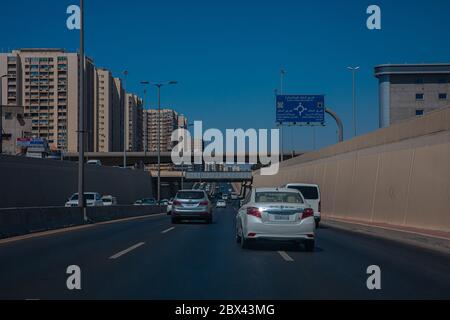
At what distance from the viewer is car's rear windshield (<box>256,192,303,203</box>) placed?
1622 centimetres

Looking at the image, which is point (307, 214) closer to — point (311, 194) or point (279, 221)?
point (279, 221)

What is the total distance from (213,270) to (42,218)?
44.0ft

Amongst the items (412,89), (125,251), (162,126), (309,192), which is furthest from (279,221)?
(162,126)

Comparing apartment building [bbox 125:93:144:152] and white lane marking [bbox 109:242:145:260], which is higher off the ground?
apartment building [bbox 125:93:144:152]

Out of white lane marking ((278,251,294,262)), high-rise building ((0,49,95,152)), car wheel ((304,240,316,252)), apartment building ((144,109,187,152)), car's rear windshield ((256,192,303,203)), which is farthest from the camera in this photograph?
apartment building ((144,109,187,152))

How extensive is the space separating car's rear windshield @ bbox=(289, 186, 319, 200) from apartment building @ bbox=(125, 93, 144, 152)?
90291 millimetres

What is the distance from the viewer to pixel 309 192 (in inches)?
1165

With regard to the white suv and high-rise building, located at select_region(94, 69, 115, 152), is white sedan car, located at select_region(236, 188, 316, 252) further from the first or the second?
high-rise building, located at select_region(94, 69, 115, 152)

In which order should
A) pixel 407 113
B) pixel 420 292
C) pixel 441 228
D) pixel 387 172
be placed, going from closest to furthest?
pixel 420 292
pixel 441 228
pixel 387 172
pixel 407 113

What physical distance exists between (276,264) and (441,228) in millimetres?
11582

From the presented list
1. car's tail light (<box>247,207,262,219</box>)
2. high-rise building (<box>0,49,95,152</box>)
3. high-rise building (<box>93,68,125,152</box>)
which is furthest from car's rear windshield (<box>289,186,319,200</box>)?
high-rise building (<box>93,68,125,152</box>)
